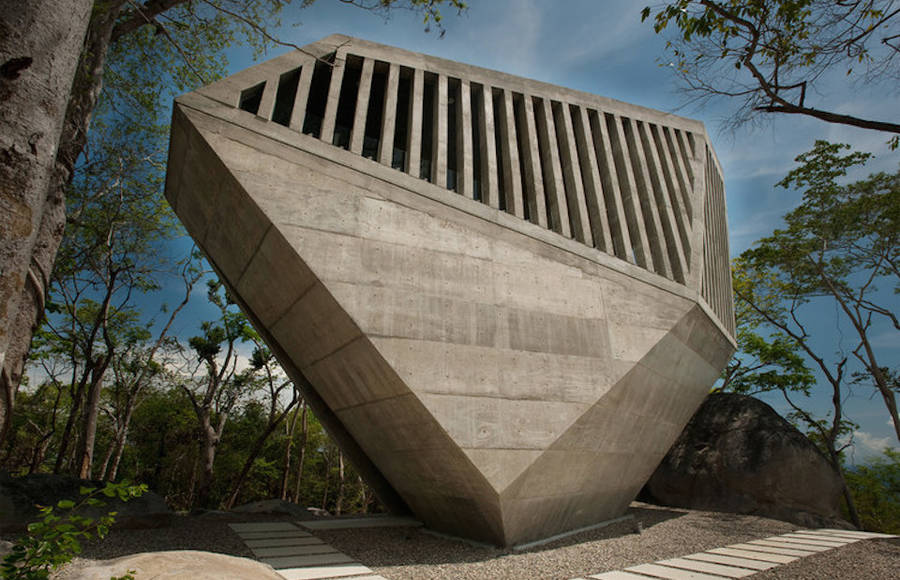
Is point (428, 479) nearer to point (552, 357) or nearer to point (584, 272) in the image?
point (552, 357)

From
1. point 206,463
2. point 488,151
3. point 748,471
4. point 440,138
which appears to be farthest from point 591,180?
point 206,463

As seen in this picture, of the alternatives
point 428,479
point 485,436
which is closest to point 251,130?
point 485,436

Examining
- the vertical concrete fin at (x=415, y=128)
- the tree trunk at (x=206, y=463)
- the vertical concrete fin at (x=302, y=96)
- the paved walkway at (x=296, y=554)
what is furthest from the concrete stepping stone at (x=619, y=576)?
the tree trunk at (x=206, y=463)

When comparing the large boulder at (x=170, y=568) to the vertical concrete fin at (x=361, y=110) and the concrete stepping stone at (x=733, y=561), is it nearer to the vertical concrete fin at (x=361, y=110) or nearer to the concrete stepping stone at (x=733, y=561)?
the vertical concrete fin at (x=361, y=110)

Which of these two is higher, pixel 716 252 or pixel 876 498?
pixel 716 252

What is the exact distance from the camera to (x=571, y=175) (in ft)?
29.1

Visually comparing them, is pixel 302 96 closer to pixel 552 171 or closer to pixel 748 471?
pixel 552 171

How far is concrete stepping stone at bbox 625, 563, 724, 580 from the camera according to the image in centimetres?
551

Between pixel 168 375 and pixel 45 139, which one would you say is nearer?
pixel 45 139

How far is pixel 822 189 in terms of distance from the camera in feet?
A: 54.9

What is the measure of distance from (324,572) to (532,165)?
7.06 metres

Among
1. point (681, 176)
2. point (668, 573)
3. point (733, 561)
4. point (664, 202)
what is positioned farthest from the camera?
point (681, 176)

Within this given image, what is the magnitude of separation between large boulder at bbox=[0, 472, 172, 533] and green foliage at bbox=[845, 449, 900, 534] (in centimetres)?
2719

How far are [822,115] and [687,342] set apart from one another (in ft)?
15.7
